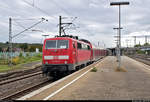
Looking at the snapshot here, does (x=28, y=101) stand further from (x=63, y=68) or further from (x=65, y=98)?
(x=63, y=68)

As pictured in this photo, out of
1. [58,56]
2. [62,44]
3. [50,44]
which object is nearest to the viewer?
[58,56]

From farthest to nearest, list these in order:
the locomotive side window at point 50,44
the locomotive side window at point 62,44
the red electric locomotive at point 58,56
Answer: the locomotive side window at point 50,44
the locomotive side window at point 62,44
the red electric locomotive at point 58,56

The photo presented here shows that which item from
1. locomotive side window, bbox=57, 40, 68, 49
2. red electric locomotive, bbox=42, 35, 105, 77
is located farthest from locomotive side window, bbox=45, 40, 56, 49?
locomotive side window, bbox=57, 40, 68, 49

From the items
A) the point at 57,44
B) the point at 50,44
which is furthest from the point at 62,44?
the point at 50,44

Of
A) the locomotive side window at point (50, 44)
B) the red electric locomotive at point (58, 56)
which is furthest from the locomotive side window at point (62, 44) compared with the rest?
the locomotive side window at point (50, 44)

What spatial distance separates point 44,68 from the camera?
13.0m

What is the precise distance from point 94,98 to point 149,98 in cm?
199

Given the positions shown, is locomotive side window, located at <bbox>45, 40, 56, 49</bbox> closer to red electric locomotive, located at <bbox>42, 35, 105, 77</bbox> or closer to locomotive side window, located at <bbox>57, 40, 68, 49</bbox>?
red electric locomotive, located at <bbox>42, 35, 105, 77</bbox>

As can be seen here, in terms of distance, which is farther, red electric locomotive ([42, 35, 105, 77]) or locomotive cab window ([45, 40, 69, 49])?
locomotive cab window ([45, 40, 69, 49])

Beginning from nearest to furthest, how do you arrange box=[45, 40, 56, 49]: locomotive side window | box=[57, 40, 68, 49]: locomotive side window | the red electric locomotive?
1. the red electric locomotive
2. box=[57, 40, 68, 49]: locomotive side window
3. box=[45, 40, 56, 49]: locomotive side window

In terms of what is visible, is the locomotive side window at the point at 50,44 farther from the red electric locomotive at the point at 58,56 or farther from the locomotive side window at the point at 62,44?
the locomotive side window at the point at 62,44

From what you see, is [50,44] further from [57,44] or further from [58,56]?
[58,56]

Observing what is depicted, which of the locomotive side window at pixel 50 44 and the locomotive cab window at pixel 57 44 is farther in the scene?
the locomotive side window at pixel 50 44

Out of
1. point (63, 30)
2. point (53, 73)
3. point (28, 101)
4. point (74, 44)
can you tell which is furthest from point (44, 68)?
point (63, 30)
